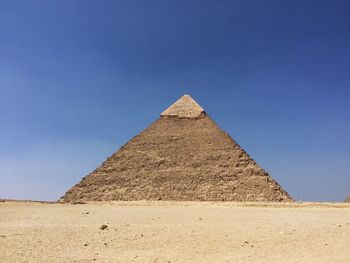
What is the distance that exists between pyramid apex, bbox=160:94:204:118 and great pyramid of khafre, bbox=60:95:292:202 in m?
0.13

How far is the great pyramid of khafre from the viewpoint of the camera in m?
47.5

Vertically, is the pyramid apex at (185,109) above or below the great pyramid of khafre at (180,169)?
above

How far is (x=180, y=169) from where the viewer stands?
5181 cm

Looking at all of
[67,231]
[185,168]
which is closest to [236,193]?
[185,168]

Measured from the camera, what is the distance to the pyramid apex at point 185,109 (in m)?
59.8

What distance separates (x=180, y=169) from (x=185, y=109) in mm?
11497

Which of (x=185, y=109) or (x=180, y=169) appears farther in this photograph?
(x=185, y=109)

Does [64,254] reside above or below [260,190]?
below

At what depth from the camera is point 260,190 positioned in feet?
153

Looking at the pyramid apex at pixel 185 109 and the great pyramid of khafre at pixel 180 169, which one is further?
the pyramid apex at pixel 185 109

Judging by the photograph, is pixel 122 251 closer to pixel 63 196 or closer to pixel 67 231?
pixel 67 231

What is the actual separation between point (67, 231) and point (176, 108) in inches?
2013

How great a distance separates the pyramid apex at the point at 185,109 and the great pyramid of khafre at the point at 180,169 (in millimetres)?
128

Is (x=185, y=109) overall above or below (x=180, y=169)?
above
